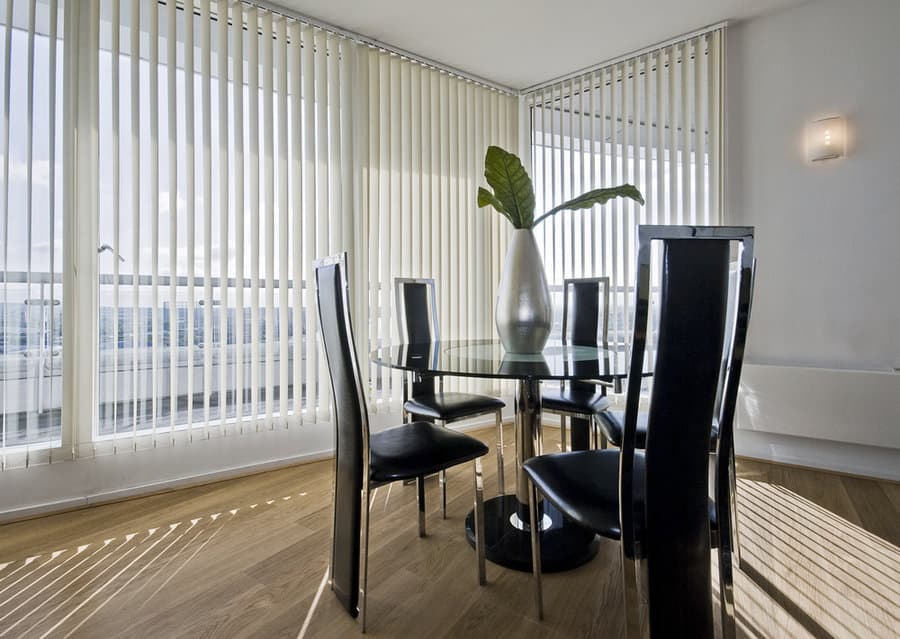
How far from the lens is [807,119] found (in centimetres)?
281

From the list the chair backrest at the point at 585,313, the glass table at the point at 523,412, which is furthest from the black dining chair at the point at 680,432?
the chair backrest at the point at 585,313

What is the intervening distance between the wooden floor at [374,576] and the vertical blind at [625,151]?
183 centimetres

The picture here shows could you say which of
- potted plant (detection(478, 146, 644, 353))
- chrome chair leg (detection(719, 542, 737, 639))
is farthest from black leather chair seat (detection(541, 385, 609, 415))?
chrome chair leg (detection(719, 542, 737, 639))

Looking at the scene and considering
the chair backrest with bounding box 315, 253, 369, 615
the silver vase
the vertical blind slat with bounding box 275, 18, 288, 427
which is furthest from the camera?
the vertical blind slat with bounding box 275, 18, 288, 427

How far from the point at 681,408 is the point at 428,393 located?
1.66 meters

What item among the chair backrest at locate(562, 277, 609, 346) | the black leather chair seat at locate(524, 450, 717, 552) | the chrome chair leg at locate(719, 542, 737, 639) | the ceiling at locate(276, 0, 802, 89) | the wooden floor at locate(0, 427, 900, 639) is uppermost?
the ceiling at locate(276, 0, 802, 89)

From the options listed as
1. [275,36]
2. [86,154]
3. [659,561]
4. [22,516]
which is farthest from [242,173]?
[659,561]

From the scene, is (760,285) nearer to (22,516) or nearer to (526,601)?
(526,601)

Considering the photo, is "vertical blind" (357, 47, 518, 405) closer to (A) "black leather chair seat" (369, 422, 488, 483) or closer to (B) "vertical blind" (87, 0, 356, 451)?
(B) "vertical blind" (87, 0, 356, 451)

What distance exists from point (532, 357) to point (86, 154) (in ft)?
Result: 7.43

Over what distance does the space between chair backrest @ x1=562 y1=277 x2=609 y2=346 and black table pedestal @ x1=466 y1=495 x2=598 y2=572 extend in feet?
3.40

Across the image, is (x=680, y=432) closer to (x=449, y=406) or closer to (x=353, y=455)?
(x=353, y=455)

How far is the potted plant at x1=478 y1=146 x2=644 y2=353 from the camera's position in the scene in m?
1.87

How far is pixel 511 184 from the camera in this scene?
6.15 feet
